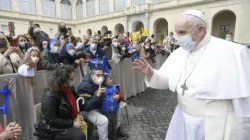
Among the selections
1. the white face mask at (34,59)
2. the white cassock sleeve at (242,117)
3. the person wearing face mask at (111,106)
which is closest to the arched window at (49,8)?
the white face mask at (34,59)

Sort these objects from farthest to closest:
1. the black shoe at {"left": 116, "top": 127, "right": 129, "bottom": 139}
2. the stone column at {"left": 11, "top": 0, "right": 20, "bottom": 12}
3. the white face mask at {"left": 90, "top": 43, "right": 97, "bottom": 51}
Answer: the stone column at {"left": 11, "top": 0, "right": 20, "bottom": 12}, the white face mask at {"left": 90, "top": 43, "right": 97, "bottom": 51}, the black shoe at {"left": 116, "top": 127, "right": 129, "bottom": 139}

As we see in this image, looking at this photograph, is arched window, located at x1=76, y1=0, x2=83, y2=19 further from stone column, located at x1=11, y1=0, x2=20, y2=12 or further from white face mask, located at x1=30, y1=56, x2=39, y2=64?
white face mask, located at x1=30, y1=56, x2=39, y2=64

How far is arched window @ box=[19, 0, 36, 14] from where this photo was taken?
27.7m

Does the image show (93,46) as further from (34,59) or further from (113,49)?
(34,59)

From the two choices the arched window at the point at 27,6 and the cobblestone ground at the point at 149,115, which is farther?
the arched window at the point at 27,6

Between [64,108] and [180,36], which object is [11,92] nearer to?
[64,108]

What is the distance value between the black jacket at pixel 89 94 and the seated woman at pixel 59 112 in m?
0.43

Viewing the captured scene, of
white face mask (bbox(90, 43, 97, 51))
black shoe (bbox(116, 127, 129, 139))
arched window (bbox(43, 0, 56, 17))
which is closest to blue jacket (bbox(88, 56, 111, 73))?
white face mask (bbox(90, 43, 97, 51))

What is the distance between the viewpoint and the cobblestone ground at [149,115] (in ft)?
11.6

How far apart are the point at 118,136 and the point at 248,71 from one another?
2.62m

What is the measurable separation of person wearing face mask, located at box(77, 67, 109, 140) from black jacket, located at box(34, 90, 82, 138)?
1.80ft

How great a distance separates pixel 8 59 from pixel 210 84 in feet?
10.1

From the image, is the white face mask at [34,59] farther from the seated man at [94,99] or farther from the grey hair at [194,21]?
the grey hair at [194,21]

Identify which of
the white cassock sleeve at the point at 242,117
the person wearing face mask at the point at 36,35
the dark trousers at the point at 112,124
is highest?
the person wearing face mask at the point at 36,35
